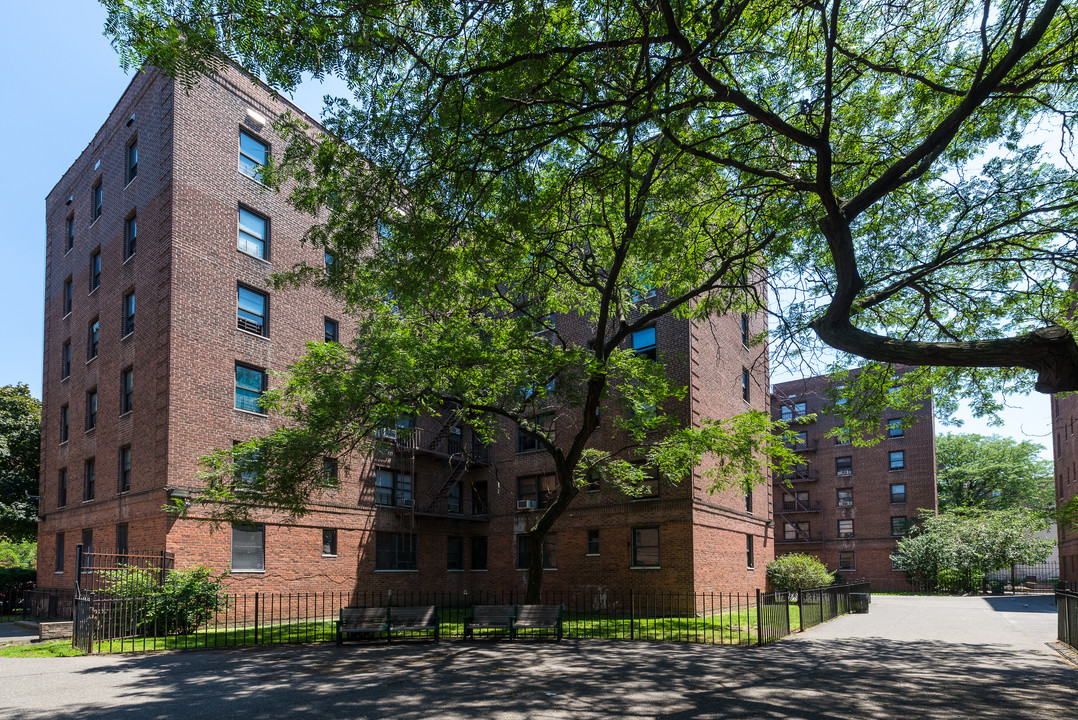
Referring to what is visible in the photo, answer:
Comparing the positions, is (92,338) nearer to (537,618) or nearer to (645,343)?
(645,343)

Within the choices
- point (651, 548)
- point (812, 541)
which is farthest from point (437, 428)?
point (812, 541)

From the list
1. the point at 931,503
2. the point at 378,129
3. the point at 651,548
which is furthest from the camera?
the point at 931,503

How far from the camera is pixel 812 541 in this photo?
51.4 meters

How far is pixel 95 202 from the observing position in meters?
27.3

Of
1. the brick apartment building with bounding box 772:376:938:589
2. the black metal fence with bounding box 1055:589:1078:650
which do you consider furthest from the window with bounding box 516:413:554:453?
the brick apartment building with bounding box 772:376:938:589

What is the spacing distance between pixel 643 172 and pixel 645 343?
14.2 meters

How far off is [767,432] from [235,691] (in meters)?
13.3

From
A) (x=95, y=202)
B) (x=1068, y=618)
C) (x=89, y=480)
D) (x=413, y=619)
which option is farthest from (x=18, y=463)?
(x=1068, y=618)

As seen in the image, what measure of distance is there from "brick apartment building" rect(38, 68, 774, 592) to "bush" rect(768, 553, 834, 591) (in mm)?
1049

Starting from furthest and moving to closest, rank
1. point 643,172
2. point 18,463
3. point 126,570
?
point 18,463
point 126,570
point 643,172

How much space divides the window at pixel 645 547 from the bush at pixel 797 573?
664 centimetres

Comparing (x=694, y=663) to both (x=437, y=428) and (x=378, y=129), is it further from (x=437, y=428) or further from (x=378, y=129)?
(x=437, y=428)

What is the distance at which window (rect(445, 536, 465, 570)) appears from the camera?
98.1ft

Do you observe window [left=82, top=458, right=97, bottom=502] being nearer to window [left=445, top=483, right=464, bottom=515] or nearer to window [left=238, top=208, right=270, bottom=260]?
window [left=238, top=208, right=270, bottom=260]
